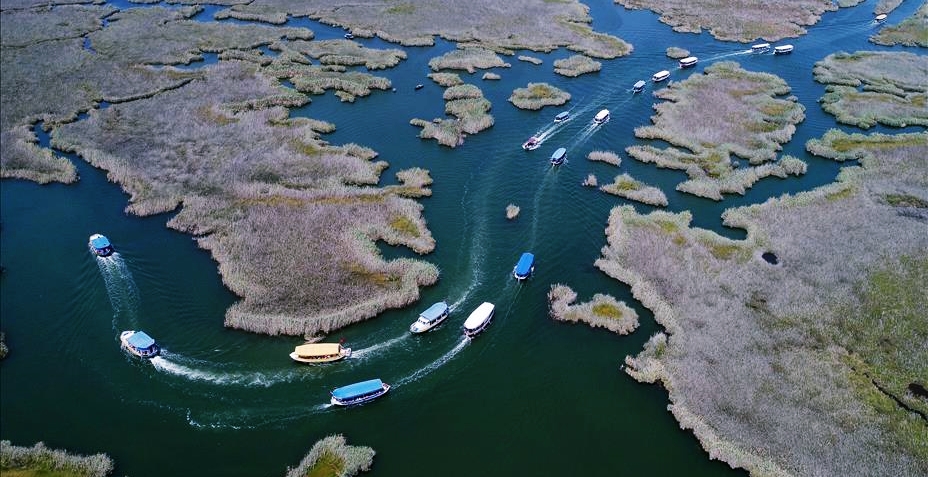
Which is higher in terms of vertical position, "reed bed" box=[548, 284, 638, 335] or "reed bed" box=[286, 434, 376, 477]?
"reed bed" box=[286, 434, 376, 477]

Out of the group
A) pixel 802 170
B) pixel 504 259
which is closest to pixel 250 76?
pixel 504 259

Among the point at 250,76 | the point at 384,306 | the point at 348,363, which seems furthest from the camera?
the point at 250,76

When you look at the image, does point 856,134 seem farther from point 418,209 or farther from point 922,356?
point 418,209

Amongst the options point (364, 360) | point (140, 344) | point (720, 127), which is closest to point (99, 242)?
point (140, 344)

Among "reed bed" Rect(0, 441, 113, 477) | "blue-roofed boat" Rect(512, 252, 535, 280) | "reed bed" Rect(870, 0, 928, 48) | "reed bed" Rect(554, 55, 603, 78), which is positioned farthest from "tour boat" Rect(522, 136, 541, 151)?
"reed bed" Rect(870, 0, 928, 48)

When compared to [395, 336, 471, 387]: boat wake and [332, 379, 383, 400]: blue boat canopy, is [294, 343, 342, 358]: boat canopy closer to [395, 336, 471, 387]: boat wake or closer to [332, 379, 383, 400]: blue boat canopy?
[332, 379, 383, 400]: blue boat canopy

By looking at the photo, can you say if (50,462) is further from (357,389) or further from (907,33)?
(907,33)

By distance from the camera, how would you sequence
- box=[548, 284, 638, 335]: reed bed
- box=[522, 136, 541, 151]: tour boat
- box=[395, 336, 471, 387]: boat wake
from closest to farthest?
box=[395, 336, 471, 387]: boat wake → box=[548, 284, 638, 335]: reed bed → box=[522, 136, 541, 151]: tour boat
